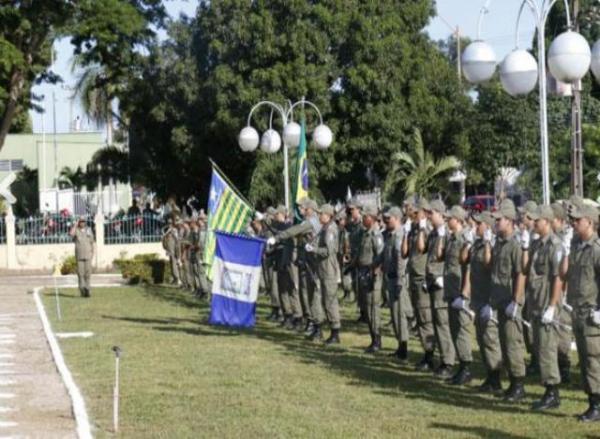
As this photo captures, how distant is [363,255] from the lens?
59.0 feet

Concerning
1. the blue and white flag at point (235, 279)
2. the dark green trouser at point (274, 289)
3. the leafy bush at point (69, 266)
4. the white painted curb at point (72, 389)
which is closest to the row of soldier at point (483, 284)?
the blue and white flag at point (235, 279)

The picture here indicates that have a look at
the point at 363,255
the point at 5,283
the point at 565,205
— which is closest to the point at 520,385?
the point at 565,205

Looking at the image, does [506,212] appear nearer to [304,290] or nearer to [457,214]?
[457,214]

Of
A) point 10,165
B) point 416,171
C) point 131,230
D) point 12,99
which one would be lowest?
point 131,230

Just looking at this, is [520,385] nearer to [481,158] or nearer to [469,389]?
[469,389]

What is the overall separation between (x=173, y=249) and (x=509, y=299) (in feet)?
71.8

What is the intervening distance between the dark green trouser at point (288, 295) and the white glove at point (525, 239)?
6786 mm

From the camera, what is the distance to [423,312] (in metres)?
15.0

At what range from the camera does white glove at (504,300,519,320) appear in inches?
481

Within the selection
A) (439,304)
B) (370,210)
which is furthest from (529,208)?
(370,210)

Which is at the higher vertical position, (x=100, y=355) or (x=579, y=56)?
(x=579, y=56)

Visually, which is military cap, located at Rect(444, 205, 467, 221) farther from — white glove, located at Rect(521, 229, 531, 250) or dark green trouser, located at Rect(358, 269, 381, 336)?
dark green trouser, located at Rect(358, 269, 381, 336)

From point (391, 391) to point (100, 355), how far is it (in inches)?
209

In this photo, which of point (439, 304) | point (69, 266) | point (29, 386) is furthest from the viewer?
point (69, 266)
